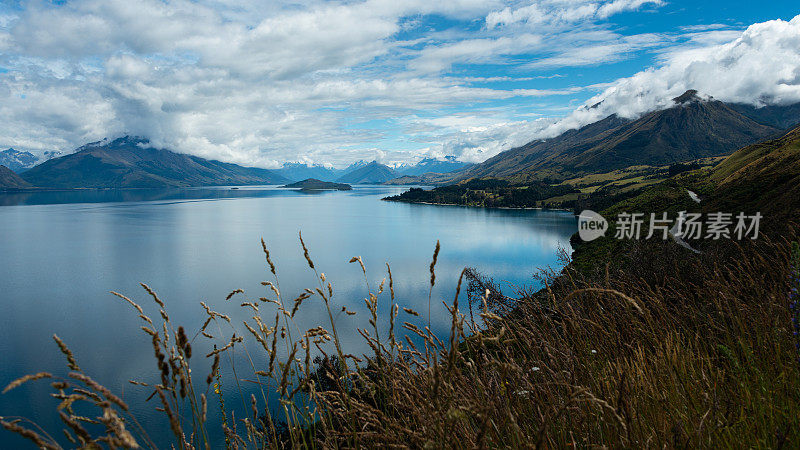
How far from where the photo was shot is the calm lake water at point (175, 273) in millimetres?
34250

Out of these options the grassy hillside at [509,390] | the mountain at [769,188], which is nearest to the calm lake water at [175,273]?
the grassy hillside at [509,390]

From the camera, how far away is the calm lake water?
34.2m

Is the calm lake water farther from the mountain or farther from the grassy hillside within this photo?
the mountain

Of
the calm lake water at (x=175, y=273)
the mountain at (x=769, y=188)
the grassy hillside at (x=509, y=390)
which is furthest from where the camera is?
the mountain at (x=769, y=188)

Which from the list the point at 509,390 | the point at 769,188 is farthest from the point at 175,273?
the point at 769,188

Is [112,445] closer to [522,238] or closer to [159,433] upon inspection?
[159,433]

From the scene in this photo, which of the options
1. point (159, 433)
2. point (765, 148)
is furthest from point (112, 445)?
point (765, 148)

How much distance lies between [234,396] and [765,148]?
134m

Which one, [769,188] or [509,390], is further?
[769,188]

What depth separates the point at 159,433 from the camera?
26438 mm

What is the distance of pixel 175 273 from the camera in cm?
6372

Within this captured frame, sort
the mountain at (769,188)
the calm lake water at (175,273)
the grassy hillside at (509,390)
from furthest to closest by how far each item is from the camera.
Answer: the mountain at (769,188), the calm lake water at (175,273), the grassy hillside at (509,390)

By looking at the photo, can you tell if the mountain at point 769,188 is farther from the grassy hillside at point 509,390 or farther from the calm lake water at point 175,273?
the grassy hillside at point 509,390

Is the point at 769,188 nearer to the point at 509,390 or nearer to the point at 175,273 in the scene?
the point at 509,390
